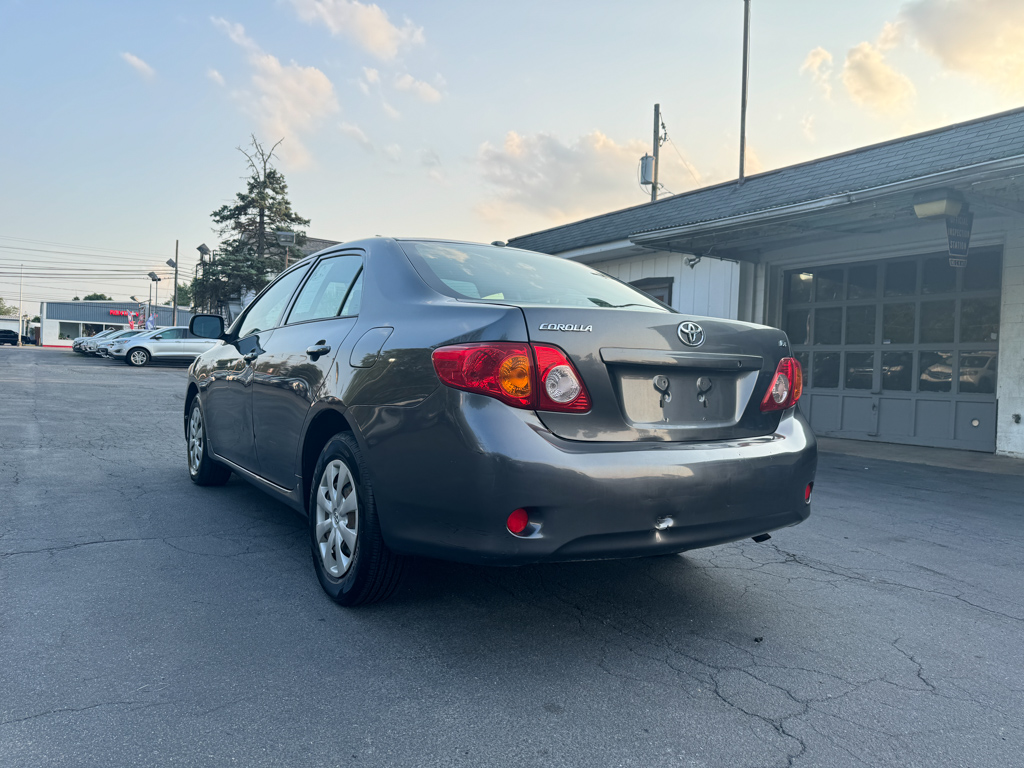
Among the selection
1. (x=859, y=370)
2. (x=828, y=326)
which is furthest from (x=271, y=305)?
(x=828, y=326)

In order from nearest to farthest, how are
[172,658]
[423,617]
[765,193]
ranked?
[172,658] < [423,617] < [765,193]

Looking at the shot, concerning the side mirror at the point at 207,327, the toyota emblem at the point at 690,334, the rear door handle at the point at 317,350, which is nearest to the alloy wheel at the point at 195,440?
the side mirror at the point at 207,327

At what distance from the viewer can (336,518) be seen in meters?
3.15

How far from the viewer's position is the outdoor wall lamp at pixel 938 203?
7461 millimetres

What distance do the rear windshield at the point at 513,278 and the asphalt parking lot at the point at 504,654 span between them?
132cm

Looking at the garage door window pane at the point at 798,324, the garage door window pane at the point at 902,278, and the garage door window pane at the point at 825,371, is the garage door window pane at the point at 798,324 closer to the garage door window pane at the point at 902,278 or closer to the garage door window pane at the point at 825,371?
the garage door window pane at the point at 825,371

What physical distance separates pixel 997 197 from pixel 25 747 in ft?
30.7

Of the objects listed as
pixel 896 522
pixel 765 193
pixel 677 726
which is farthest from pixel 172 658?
pixel 765 193

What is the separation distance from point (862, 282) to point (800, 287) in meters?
1.10

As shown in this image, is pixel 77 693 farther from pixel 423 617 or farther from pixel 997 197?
pixel 997 197

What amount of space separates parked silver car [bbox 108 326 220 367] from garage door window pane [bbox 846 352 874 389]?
22.8 meters

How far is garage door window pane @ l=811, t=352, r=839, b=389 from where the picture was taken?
1138 centimetres

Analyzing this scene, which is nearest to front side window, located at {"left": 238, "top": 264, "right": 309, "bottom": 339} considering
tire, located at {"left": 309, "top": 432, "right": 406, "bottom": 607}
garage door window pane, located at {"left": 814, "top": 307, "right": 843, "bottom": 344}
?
tire, located at {"left": 309, "top": 432, "right": 406, "bottom": 607}

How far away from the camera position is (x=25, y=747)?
6.63 feet
